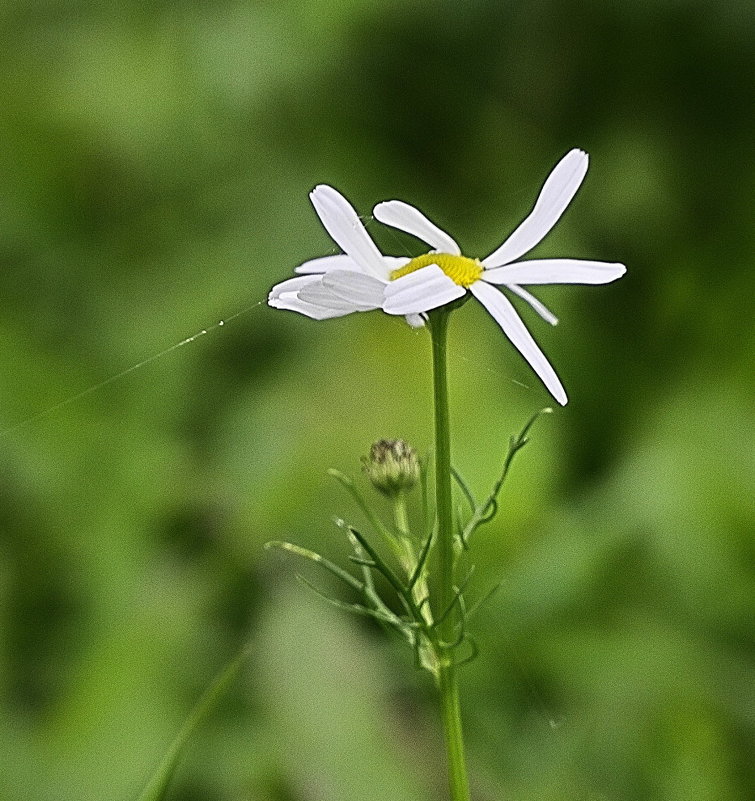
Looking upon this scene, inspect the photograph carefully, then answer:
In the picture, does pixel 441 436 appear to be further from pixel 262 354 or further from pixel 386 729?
pixel 262 354

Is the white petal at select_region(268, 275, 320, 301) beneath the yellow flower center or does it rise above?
above

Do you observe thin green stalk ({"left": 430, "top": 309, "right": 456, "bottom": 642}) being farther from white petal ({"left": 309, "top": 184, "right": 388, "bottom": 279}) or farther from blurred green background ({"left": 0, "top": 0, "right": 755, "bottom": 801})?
blurred green background ({"left": 0, "top": 0, "right": 755, "bottom": 801})

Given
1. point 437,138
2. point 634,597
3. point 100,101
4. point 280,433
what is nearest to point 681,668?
point 634,597

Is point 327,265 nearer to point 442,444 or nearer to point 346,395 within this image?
point 442,444

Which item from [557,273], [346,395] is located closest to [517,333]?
[557,273]

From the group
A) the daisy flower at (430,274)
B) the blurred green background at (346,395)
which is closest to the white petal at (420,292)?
the daisy flower at (430,274)

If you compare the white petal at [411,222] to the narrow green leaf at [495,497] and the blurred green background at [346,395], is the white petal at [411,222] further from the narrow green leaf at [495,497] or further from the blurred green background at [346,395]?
the blurred green background at [346,395]

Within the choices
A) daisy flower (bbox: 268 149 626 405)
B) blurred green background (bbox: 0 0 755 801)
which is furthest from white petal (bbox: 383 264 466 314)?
blurred green background (bbox: 0 0 755 801)

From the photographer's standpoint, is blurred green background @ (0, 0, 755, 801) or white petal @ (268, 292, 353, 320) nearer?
white petal @ (268, 292, 353, 320)
